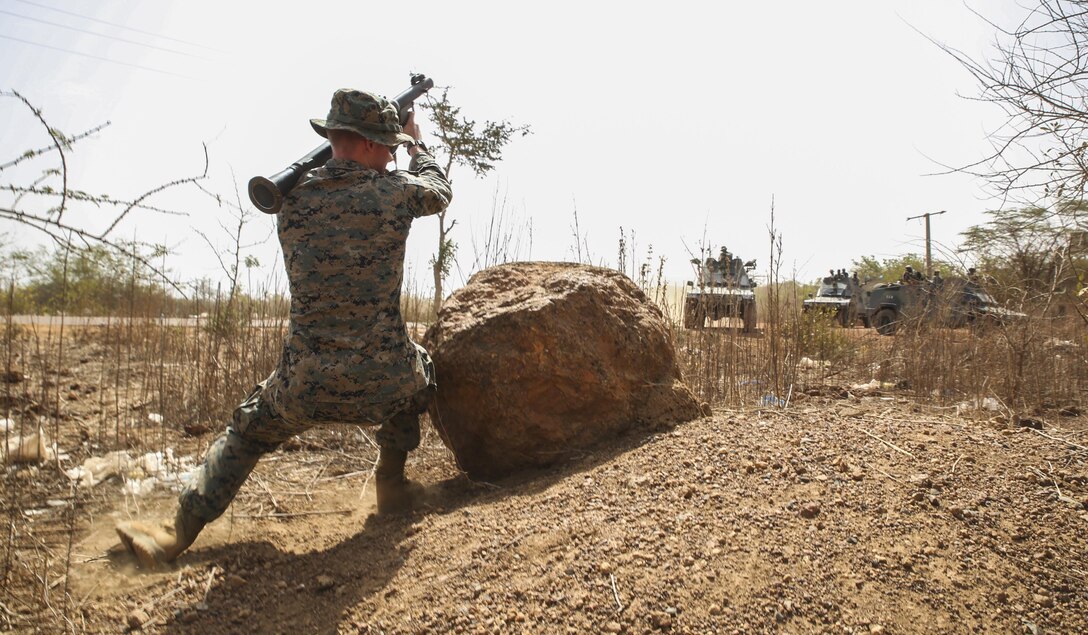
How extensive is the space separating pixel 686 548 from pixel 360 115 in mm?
1869

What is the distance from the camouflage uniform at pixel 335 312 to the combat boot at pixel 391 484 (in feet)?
1.18

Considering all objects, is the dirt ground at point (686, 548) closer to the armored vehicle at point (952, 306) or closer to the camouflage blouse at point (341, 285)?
the camouflage blouse at point (341, 285)

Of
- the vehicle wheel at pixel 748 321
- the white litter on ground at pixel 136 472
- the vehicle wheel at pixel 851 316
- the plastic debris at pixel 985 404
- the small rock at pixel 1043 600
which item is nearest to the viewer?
the small rock at pixel 1043 600

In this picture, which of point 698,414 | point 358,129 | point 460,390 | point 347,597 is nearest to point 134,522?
point 347,597

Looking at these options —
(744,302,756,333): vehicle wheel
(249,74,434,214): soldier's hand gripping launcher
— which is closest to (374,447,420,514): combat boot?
(249,74,434,214): soldier's hand gripping launcher

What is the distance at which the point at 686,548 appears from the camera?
187 cm

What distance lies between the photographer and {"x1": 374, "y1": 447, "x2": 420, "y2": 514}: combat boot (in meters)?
2.85

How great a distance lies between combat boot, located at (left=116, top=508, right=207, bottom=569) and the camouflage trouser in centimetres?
5

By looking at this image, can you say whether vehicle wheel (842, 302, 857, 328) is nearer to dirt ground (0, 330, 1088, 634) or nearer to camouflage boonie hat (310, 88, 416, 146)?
dirt ground (0, 330, 1088, 634)

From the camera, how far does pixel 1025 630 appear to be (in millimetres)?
1518

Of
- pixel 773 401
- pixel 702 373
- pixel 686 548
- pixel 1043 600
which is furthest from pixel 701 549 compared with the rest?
pixel 702 373

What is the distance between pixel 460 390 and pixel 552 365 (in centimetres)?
44

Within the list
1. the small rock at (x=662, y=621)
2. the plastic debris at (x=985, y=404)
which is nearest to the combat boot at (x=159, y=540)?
the small rock at (x=662, y=621)

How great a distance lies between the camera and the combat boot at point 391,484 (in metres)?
2.85
